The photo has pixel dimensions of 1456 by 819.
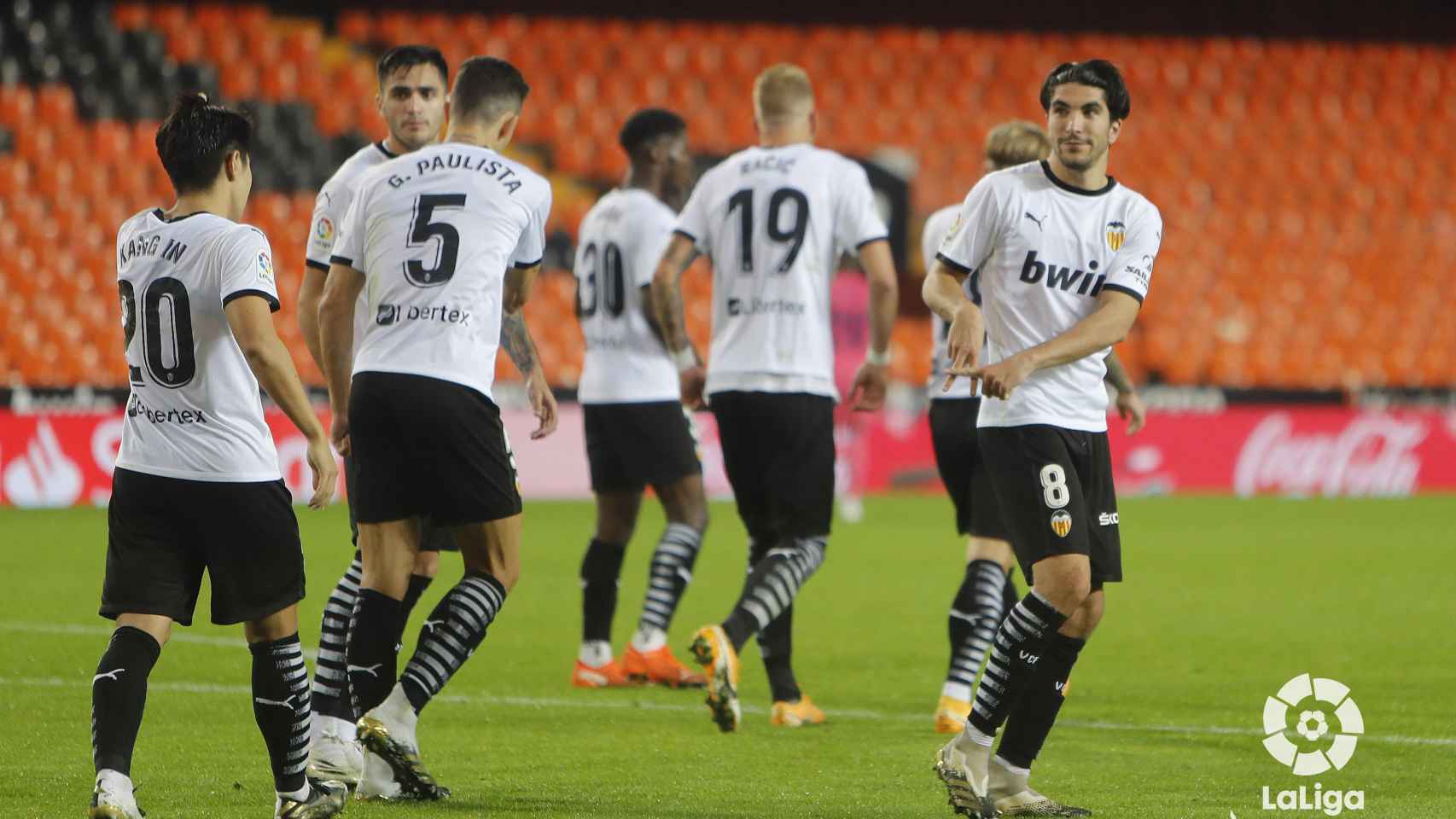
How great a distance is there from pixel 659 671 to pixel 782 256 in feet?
6.38

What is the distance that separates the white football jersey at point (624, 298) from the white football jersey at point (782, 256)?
1.18 metres

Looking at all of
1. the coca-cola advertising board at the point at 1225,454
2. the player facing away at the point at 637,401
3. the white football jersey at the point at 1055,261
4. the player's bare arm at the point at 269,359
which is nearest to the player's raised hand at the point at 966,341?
the white football jersey at the point at 1055,261

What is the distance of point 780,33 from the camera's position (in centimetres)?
2205

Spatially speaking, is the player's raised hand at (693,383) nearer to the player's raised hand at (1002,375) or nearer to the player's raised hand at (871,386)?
the player's raised hand at (871,386)

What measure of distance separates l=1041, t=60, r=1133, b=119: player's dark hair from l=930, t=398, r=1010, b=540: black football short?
1690 mm

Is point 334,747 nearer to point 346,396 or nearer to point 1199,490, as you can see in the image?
point 346,396

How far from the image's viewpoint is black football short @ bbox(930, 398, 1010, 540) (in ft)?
21.3

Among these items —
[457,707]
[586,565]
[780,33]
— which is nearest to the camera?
[457,707]

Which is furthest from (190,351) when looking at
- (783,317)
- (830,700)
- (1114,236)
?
(830,700)

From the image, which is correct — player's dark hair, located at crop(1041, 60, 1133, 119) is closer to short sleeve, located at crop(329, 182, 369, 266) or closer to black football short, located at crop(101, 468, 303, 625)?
short sleeve, located at crop(329, 182, 369, 266)

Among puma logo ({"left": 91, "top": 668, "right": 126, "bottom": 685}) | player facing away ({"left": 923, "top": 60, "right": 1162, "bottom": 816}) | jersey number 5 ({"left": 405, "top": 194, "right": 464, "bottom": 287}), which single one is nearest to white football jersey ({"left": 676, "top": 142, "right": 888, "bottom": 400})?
player facing away ({"left": 923, "top": 60, "right": 1162, "bottom": 816})

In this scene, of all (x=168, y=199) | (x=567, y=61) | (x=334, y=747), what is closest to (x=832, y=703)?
(x=334, y=747)

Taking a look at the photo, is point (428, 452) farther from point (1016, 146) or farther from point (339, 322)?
point (1016, 146)

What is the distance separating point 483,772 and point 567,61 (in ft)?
54.0
